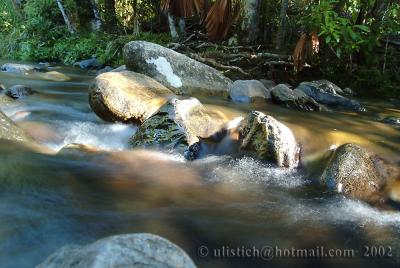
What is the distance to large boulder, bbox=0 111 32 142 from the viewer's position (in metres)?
4.92

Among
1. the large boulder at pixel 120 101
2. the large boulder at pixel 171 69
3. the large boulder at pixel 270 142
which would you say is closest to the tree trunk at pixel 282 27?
the large boulder at pixel 171 69

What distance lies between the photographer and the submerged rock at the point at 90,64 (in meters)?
11.7

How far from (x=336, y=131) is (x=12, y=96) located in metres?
5.05

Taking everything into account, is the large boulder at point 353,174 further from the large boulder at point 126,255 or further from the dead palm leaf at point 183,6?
the dead palm leaf at point 183,6

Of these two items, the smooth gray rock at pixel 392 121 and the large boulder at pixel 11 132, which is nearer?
the large boulder at pixel 11 132

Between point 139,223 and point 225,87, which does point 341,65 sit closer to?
point 225,87

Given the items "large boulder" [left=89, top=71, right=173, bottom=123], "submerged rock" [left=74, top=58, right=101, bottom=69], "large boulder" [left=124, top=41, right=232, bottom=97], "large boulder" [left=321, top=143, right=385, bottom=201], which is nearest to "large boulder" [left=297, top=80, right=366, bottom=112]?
"large boulder" [left=124, top=41, right=232, bottom=97]

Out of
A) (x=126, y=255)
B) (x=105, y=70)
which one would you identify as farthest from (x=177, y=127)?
(x=105, y=70)

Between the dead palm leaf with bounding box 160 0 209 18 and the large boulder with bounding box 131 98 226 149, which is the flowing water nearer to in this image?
the large boulder with bounding box 131 98 226 149

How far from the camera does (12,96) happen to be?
7012 mm

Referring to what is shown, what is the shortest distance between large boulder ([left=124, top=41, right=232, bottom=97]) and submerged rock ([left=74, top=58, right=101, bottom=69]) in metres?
4.44

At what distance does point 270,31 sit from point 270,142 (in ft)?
21.3

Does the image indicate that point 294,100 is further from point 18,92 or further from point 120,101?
point 18,92

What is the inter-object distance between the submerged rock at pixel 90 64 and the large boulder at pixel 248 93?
5.43 meters
